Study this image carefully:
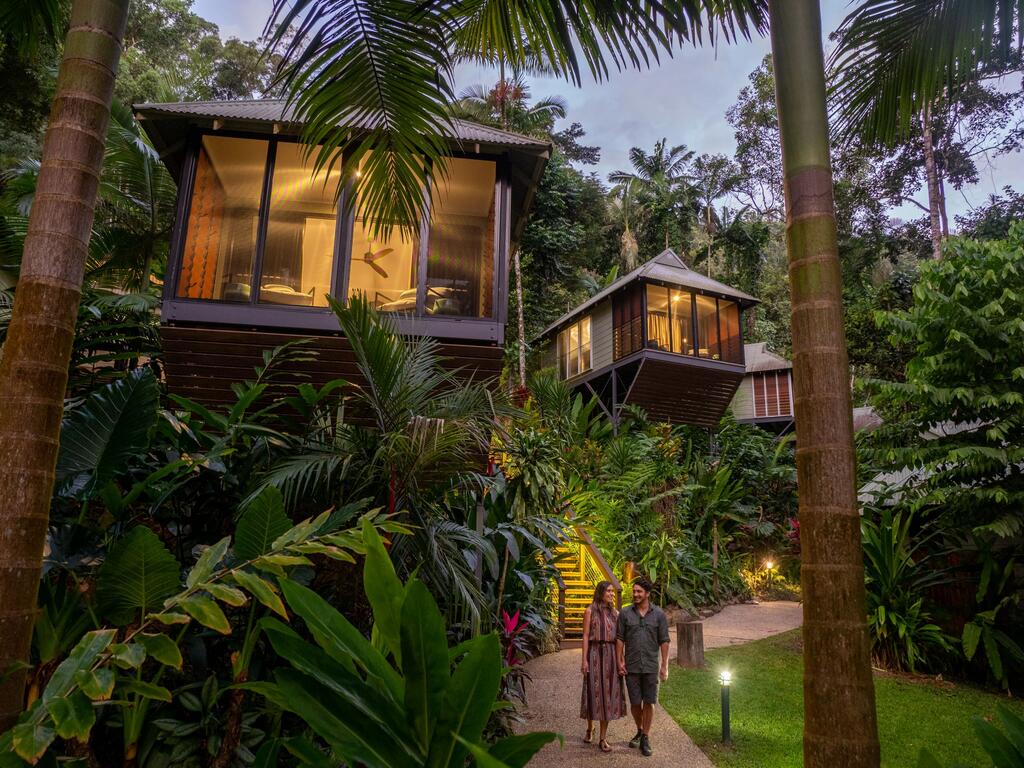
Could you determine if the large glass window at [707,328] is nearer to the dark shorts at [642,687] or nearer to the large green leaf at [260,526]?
the dark shorts at [642,687]

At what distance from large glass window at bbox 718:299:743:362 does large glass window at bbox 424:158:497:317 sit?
451 inches

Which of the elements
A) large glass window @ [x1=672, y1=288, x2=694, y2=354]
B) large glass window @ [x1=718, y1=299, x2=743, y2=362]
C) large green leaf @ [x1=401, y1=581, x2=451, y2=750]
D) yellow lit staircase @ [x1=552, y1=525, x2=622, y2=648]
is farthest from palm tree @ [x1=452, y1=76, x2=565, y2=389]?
large green leaf @ [x1=401, y1=581, x2=451, y2=750]

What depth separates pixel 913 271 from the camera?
16.8 meters

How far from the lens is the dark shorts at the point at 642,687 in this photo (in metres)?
5.68

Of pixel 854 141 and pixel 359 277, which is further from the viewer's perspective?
pixel 359 277

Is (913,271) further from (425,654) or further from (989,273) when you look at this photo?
(425,654)

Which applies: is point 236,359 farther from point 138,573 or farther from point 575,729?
point 575,729

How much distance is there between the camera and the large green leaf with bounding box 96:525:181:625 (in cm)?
254

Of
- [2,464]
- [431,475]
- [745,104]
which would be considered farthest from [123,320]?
[745,104]

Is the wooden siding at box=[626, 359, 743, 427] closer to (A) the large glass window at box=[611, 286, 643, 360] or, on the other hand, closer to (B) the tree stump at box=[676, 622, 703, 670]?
(A) the large glass window at box=[611, 286, 643, 360]

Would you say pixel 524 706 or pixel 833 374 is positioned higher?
pixel 833 374

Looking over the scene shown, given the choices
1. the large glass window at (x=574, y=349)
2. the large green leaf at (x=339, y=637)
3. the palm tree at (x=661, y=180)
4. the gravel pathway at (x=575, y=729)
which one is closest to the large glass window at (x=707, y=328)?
the large glass window at (x=574, y=349)

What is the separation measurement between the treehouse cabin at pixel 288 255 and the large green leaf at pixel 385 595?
518 cm

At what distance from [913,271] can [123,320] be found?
18575 mm
